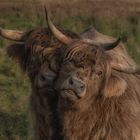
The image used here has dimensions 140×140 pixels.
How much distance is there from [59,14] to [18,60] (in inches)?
370

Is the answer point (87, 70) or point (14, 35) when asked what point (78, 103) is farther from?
point (14, 35)

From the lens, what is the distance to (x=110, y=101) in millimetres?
6934

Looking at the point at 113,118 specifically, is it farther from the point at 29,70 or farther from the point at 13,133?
the point at 13,133

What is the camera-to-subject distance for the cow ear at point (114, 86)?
672cm

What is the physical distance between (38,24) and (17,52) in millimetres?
8510

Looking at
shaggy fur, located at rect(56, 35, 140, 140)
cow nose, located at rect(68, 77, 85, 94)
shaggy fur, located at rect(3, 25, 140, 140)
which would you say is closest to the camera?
cow nose, located at rect(68, 77, 85, 94)

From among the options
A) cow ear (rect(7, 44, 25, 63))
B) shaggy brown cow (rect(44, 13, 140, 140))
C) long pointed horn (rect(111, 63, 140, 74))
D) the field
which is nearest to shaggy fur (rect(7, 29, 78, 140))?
cow ear (rect(7, 44, 25, 63))

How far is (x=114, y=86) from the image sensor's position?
6.71 meters

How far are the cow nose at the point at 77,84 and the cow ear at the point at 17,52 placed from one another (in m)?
1.16

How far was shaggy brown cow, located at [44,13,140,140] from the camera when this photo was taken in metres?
6.36

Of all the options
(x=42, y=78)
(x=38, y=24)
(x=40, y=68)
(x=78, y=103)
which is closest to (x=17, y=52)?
(x=40, y=68)

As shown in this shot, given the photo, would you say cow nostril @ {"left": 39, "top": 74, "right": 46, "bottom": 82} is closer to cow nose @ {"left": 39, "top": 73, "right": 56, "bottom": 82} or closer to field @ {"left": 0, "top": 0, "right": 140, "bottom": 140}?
cow nose @ {"left": 39, "top": 73, "right": 56, "bottom": 82}

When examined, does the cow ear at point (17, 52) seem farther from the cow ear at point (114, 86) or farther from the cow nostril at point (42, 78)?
the cow ear at point (114, 86)

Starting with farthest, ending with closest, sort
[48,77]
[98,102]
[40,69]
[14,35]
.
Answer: [14,35]
[98,102]
[40,69]
[48,77]
